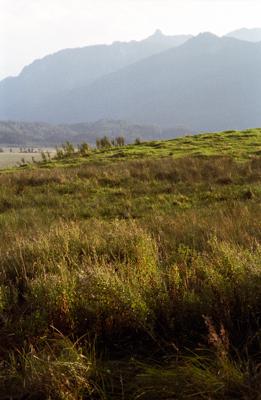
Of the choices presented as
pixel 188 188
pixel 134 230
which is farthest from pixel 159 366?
pixel 188 188

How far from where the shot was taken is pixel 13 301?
15.7ft

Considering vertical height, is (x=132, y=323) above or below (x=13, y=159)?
above

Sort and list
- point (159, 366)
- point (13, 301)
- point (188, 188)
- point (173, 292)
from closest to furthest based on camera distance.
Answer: point (159, 366) < point (173, 292) < point (13, 301) < point (188, 188)

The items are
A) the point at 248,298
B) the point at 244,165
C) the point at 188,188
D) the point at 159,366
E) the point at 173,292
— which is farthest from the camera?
the point at 244,165

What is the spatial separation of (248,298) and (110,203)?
10.2m

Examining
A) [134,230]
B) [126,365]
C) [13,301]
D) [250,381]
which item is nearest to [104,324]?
[126,365]

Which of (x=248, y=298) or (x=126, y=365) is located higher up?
(x=248, y=298)

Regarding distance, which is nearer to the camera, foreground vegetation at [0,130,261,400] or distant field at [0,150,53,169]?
foreground vegetation at [0,130,261,400]

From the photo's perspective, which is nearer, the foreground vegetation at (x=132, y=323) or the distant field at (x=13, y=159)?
the foreground vegetation at (x=132, y=323)

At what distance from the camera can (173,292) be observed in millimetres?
4324

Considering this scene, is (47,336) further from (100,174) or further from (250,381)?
(100,174)

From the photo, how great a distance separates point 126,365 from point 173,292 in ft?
3.12

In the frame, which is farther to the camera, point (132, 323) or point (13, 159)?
point (13, 159)

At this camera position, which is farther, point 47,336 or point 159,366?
point 47,336
